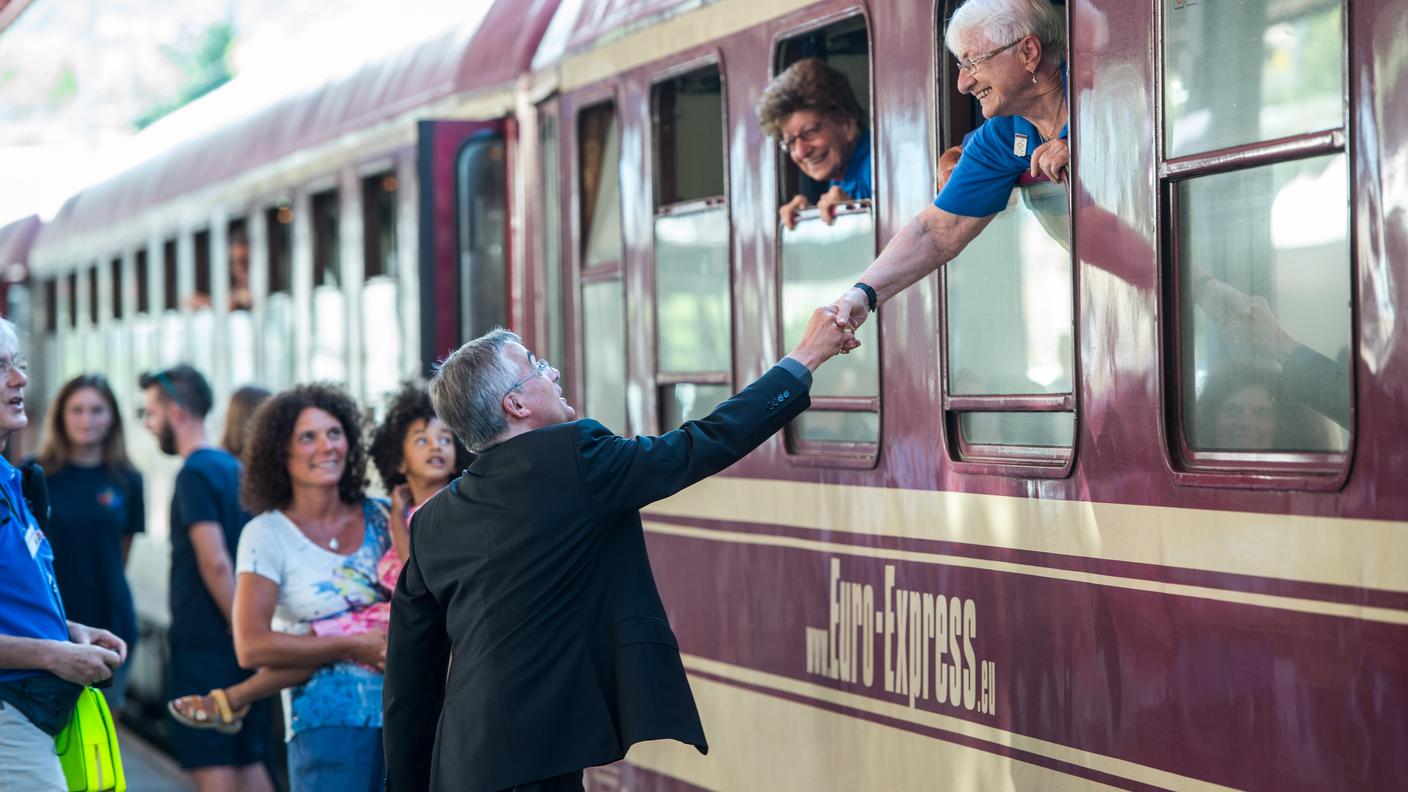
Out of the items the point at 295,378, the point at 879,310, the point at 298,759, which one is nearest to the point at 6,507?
the point at 298,759

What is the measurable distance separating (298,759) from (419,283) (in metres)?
2.65

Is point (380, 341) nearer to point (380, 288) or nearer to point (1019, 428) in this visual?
point (380, 288)

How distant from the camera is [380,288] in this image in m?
9.00

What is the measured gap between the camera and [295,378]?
10414mm

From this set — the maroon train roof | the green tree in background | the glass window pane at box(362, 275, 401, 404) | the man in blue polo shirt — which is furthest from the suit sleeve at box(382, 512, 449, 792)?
the green tree in background

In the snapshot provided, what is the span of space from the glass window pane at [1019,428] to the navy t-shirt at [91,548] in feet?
14.1

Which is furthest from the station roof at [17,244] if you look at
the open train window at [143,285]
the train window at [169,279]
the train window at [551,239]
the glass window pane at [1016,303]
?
the glass window pane at [1016,303]

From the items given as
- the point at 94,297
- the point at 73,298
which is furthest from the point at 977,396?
the point at 73,298

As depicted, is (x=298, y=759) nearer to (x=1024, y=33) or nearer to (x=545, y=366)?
(x=545, y=366)

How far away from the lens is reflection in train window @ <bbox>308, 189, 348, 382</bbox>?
9570 millimetres

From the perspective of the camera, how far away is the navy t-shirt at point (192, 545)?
727 cm

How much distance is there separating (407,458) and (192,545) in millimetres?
1792

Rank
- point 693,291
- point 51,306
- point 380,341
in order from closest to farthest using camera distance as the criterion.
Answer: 1. point 693,291
2. point 380,341
3. point 51,306

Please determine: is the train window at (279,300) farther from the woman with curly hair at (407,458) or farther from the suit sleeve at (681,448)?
the suit sleeve at (681,448)
